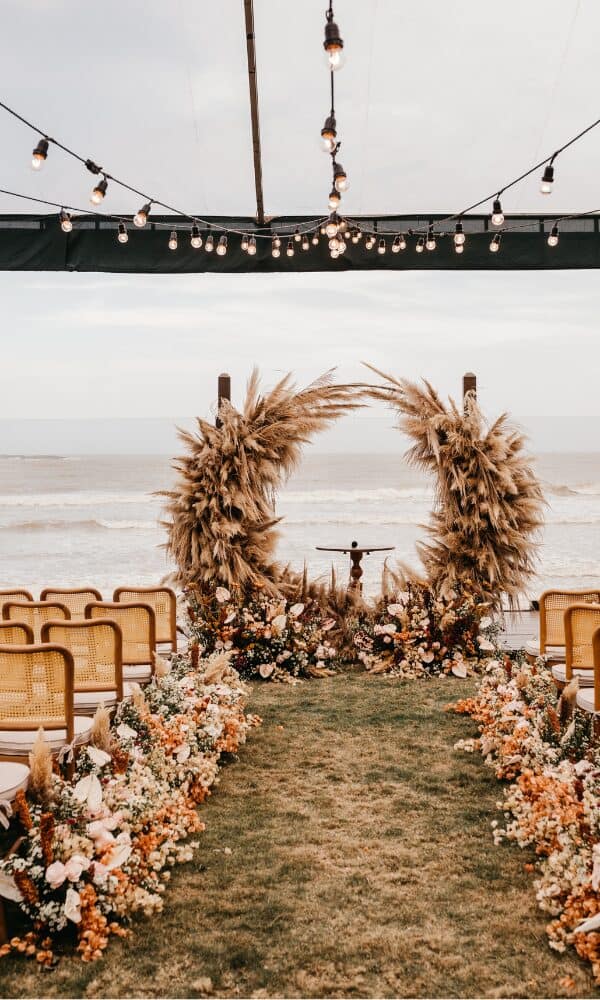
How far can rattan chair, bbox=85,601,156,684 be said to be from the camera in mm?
4426

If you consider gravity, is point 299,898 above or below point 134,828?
below

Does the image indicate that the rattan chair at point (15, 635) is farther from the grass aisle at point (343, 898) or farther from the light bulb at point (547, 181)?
the light bulb at point (547, 181)

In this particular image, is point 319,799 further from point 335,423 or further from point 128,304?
point 128,304

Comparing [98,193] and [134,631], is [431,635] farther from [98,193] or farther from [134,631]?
[98,193]

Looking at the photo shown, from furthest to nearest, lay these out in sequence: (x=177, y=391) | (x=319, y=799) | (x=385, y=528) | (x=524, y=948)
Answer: (x=177, y=391)
(x=385, y=528)
(x=319, y=799)
(x=524, y=948)

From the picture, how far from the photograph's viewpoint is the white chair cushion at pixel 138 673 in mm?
4683

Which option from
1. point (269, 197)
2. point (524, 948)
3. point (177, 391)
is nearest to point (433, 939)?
point (524, 948)

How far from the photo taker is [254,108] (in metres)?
6.57

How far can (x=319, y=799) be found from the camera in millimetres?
4047

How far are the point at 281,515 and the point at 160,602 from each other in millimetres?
8068

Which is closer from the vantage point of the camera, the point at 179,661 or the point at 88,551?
the point at 179,661

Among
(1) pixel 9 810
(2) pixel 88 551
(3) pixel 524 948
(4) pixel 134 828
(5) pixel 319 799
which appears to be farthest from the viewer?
(2) pixel 88 551

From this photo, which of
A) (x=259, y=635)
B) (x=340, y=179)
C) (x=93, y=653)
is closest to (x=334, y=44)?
(x=340, y=179)

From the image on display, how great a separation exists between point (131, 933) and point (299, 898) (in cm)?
66
